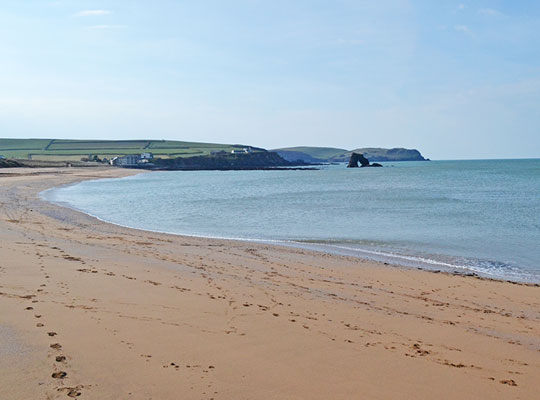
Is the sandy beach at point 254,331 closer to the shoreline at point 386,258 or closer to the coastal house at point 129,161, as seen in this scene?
the shoreline at point 386,258

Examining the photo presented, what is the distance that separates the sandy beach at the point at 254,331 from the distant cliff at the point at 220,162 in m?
142

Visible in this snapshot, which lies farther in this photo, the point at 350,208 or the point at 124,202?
the point at 124,202

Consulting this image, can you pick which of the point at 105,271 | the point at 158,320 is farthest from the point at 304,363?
the point at 105,271

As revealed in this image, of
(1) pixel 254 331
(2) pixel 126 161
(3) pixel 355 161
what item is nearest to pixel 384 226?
(1) pixel 254 331

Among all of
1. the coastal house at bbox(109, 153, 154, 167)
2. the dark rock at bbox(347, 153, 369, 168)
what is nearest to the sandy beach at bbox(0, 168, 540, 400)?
the coastal house at bbox(109, 153, 154, 167)

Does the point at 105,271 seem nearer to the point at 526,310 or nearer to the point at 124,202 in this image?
the point at 526,310

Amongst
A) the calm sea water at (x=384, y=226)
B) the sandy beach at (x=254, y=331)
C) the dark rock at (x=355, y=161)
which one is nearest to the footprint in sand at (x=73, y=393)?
the sandy beach at (x=254, y=331)

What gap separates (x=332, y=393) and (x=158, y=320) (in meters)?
3.51

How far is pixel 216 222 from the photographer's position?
27.2 meters

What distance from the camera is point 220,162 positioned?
16750cm

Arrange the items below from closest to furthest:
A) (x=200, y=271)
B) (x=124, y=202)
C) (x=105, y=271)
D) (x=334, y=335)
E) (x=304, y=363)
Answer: (x=304, y=363) < (x=334, y=335) < (x=105, y=271) < (x=200, y=271) < (x=124, y=202)

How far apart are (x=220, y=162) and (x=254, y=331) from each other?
530 ft

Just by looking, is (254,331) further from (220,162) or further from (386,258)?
(220,162)

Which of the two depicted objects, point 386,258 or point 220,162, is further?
point 220,162
